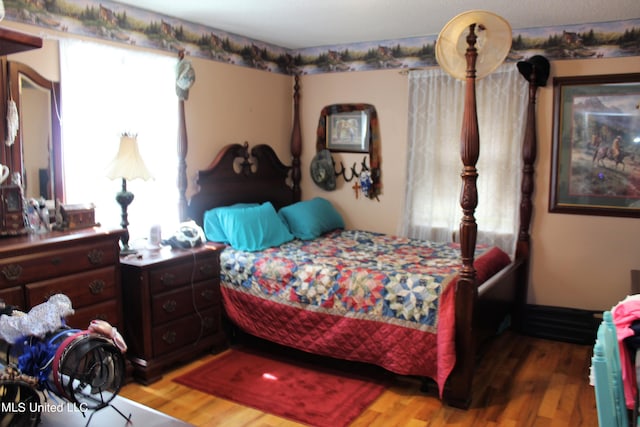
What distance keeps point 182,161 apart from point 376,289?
181 cm

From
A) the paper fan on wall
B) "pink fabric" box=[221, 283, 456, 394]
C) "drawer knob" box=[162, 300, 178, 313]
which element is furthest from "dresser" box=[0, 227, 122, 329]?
the paper fan on wall

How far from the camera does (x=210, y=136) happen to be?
4340 mm

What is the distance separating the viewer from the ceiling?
3.43 meters

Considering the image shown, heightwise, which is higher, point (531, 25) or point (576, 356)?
point (531, 25)

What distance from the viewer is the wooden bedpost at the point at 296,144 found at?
5.16 meters

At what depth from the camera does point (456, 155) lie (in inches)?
175

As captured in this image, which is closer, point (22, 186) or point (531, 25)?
point (22, 186)

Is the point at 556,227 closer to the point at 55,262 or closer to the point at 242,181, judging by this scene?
the point at 242,181

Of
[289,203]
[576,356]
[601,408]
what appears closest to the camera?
[601,408]

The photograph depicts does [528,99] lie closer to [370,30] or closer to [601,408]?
[370,30]

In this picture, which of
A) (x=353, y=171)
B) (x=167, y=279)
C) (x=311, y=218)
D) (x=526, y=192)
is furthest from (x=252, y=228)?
(x=526, y=192)

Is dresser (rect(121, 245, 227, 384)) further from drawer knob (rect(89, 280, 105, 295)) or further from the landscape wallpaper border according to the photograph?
the landscape wallpaper border

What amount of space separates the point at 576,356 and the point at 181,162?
3206 mm

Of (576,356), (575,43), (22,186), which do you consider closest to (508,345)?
(576,356)
